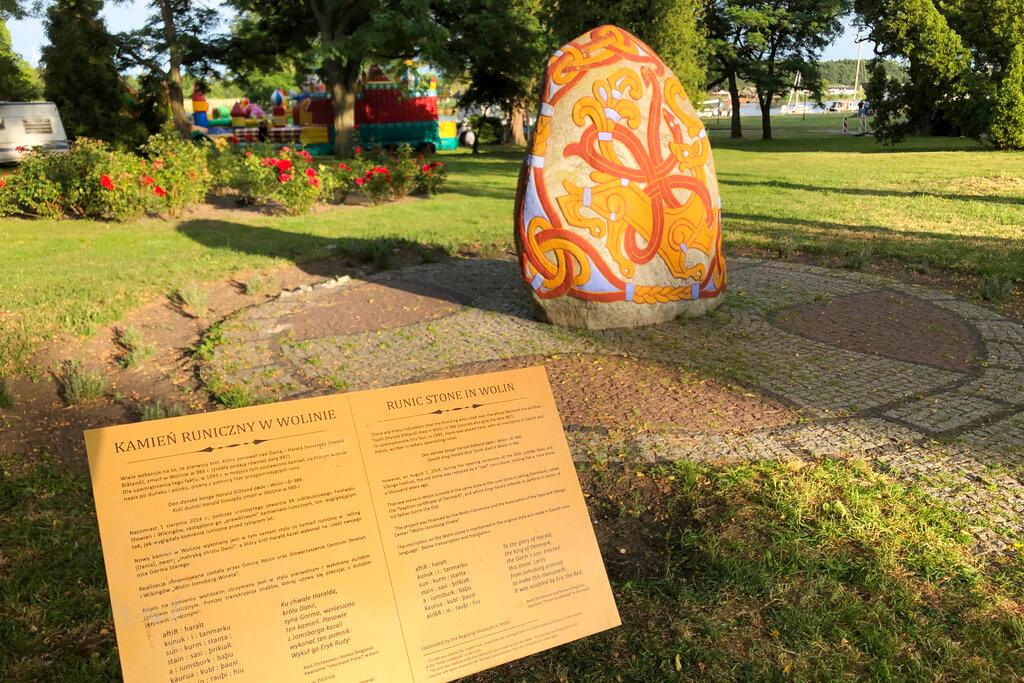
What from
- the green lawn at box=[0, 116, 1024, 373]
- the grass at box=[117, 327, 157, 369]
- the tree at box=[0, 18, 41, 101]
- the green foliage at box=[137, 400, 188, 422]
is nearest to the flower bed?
the green lawn at box=[0, 116, 1024, 373]

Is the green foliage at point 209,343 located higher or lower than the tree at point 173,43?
lower

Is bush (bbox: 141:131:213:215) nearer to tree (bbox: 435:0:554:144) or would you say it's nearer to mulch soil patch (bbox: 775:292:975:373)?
tree (bbox: 435:0:554:144)

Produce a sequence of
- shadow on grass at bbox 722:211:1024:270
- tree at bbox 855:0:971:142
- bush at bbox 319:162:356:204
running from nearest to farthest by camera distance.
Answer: shadow on grass at bbox 722:211:1024:270
bush at bbox 319:162:356:204
tree at bbox 855:0:971:142

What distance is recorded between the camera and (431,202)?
1558 cm

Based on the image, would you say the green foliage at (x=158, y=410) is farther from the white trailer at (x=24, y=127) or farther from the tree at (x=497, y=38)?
the white trailer at (x=24, y=127)

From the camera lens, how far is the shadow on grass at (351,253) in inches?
320

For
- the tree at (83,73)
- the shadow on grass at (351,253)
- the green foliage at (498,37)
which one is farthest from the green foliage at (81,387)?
the tree at (83,73)

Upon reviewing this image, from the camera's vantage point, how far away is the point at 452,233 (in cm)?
1173

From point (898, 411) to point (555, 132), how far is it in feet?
10.7

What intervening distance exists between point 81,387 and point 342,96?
832 inches

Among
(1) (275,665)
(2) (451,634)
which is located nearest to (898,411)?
(2) (451,634)

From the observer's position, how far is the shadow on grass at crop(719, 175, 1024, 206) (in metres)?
14.0

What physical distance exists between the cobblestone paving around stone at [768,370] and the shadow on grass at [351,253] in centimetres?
9

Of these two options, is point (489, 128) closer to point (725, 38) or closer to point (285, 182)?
point (725, 38)
